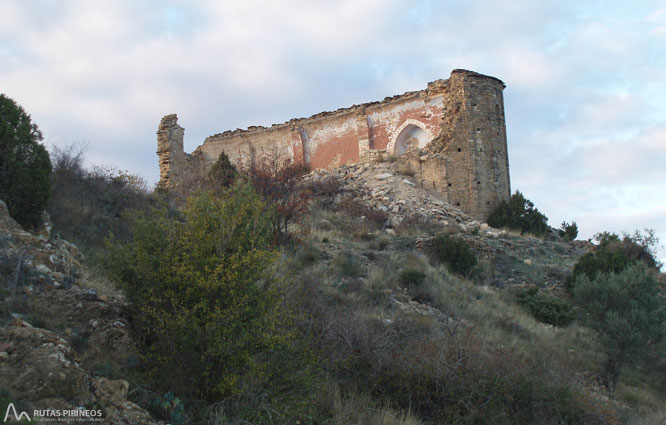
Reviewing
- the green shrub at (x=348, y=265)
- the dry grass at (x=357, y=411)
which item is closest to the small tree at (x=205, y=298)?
the dry grass at (x=357, y=411)

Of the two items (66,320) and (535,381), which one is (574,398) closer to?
(535,381)

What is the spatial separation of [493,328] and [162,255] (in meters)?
6.86

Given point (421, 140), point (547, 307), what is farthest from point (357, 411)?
point (421, 140)

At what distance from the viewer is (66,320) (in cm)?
486

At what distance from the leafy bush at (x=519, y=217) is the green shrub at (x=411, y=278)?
8.97 m

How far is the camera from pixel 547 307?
1188 cm

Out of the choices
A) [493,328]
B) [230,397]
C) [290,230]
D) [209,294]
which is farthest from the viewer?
[290,230]

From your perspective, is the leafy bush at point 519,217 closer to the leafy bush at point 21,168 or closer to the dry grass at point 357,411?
the dry grass at point 357,411

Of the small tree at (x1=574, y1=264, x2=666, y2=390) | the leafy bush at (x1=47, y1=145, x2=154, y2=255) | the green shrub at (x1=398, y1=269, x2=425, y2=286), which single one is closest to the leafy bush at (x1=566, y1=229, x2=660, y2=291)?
the small tree at (x1=574, y1=264, x2=666, y2=390)

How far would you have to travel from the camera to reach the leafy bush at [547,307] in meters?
11.6

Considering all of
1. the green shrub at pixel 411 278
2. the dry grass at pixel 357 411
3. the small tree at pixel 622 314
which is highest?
the green shrub at pixel 411 278

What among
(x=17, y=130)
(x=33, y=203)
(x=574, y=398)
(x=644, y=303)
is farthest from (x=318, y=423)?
(x=644, y=303)

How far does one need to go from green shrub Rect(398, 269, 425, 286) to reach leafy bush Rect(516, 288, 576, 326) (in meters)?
2.72

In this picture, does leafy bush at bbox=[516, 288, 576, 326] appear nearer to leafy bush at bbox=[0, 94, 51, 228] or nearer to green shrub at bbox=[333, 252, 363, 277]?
green shrub at bbox=[333, 252, 363, 277]
